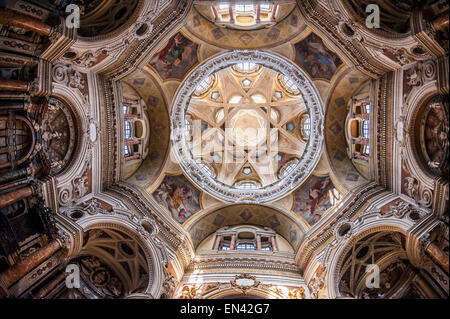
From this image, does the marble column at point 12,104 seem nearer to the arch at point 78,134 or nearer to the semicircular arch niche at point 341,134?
the arch at point 78,134

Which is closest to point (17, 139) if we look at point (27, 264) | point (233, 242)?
point (27, 264)

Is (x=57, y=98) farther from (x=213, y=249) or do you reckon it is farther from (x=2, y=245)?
(x=213, y=249)

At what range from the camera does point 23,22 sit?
46.2 feet

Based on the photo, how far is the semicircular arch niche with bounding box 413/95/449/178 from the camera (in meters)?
15.0

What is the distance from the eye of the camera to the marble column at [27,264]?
1367 centimetres

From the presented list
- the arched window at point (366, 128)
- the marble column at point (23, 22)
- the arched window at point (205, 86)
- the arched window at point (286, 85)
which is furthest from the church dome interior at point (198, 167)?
the arched window at point (286, 85)

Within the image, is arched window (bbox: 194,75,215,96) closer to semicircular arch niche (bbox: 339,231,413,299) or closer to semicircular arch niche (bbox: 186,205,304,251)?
semicircular arch niche (bbox: 186,205,304,251)

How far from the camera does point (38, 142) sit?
16734 millimetres

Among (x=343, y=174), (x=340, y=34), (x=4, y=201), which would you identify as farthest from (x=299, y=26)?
(x=4, y=201)

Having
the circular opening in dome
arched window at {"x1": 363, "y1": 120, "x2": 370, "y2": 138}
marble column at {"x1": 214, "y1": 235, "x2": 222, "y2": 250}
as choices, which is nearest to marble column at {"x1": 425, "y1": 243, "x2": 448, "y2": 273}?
arched window at {"x1": 363, "y1": 120, "x2": 370, "y2": 138}

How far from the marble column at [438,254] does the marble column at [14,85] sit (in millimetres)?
17836

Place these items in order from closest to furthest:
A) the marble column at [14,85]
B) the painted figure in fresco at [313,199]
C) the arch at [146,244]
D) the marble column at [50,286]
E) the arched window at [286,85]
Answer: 1. the marble column at [14,85]
2. the marble column at [50,286]
3. the arch at [146,244]
4. the painted figure in fresco at [313,199]
5. the arched window at [286,85]

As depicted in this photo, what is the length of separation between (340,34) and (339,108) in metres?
6.11

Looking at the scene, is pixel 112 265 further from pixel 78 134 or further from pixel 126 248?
pixel 78 134
